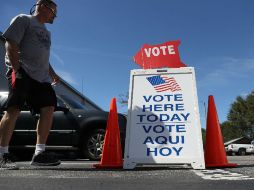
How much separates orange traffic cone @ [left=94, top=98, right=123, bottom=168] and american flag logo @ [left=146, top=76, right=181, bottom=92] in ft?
2.00

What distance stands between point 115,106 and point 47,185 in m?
2.41

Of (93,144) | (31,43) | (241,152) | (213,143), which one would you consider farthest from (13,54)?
(241,152)

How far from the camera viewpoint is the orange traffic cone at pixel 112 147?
191 inches

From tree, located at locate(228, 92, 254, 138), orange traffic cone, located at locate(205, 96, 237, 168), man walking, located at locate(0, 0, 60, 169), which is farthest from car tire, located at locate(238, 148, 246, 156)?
man walking, located at locate(0, 0, 60, 169)

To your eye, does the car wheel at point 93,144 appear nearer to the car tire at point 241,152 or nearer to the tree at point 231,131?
the car tire at point 241,152

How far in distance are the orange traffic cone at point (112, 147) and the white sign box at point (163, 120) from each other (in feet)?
0.97

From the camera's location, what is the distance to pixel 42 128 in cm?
455

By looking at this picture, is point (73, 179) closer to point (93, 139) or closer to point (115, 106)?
point (115, 106)

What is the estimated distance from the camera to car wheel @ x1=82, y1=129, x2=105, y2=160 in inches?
311

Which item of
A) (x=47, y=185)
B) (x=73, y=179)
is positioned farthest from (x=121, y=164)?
(x=47, y=185)

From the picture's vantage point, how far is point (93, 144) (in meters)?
7.99

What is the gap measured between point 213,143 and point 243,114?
58.5 m

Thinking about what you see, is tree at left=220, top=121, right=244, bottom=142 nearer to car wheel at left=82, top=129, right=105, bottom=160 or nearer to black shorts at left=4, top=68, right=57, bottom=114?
car wheel at left=82, top=129, right=105, bottom=160

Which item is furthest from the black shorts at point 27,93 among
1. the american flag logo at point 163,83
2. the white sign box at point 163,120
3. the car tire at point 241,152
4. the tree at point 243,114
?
the tree at point 243,114
